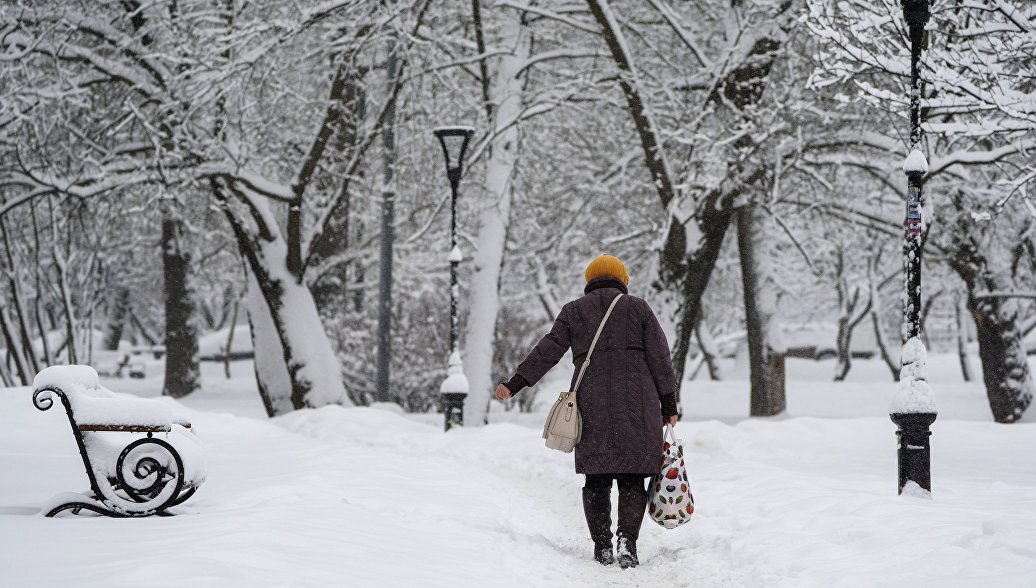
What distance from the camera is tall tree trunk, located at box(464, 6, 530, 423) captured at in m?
16.2

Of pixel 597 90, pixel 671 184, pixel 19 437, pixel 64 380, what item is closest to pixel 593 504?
pixel 64 380

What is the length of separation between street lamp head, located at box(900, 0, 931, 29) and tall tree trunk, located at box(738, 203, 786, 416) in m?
10.1

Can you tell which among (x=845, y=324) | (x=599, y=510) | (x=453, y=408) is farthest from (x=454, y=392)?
(x=845, y=324)

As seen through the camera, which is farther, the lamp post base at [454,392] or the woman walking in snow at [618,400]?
the lamp post base at [454,392]

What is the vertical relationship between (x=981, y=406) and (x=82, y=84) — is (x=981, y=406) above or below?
below

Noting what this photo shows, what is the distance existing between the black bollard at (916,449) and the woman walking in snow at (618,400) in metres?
2.18

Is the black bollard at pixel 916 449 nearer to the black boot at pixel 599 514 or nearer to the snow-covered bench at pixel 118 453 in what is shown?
the black boot at pixel 599 514

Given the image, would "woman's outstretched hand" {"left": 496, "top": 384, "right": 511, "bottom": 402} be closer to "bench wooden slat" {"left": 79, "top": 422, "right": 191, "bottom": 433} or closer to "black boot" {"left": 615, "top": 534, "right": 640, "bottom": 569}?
"black boot" {"left": 615, "top": 534, "right": 640, "bottom": 569}

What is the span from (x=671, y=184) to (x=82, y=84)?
29.4 feet

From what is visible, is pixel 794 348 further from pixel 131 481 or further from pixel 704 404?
pixel 131 481

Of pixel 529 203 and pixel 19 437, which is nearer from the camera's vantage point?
pixel 19 437

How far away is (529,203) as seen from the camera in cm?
1814

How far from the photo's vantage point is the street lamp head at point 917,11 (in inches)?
285

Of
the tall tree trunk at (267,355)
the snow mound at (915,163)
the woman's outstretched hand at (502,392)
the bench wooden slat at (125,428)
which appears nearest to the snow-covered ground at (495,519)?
the bench wooden slat at (125,428)
